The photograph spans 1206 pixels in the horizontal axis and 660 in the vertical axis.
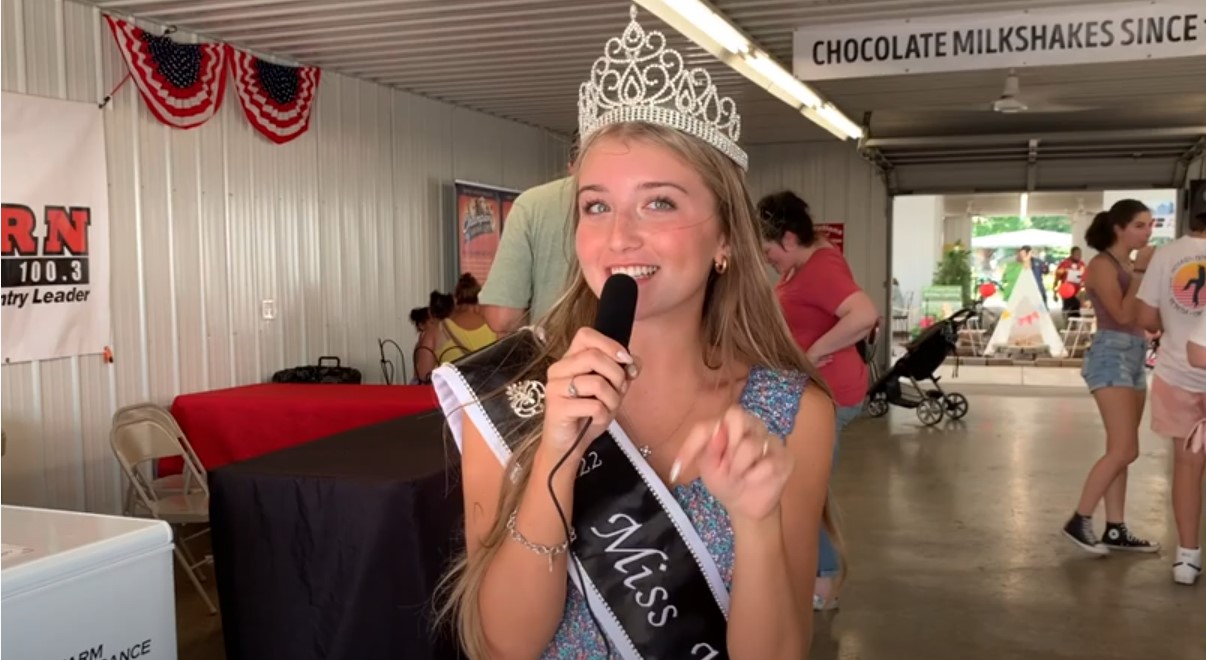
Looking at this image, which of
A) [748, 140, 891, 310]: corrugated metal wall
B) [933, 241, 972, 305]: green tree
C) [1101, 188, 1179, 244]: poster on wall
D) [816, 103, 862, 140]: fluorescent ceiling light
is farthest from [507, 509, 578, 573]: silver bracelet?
[933, 241, 972, 305]: green tree

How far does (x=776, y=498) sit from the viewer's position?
114cm

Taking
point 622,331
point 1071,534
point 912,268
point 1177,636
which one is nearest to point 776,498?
point 622,331

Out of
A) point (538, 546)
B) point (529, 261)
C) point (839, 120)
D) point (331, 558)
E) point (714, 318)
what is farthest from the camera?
point (839, 120)

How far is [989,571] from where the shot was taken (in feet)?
15.2

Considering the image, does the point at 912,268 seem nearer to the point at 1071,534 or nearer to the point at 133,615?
the point at 1071,534

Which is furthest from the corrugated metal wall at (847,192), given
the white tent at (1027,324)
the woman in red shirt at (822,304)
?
the woman in red shirt at (822,304)

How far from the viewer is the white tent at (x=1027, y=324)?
13.6m

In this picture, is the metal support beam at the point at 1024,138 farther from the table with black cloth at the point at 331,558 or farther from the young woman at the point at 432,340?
the table with black cloth at the point at 331,558

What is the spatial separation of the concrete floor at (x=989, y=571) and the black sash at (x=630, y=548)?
256 centimetres

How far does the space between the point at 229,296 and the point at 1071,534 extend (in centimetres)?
461

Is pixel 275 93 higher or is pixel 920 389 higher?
pixel 275 93

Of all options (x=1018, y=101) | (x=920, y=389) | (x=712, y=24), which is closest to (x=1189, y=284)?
(x=1018, y=101)

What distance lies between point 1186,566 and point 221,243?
16.6 ft

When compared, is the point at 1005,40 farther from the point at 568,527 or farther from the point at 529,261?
the point at 568,527
